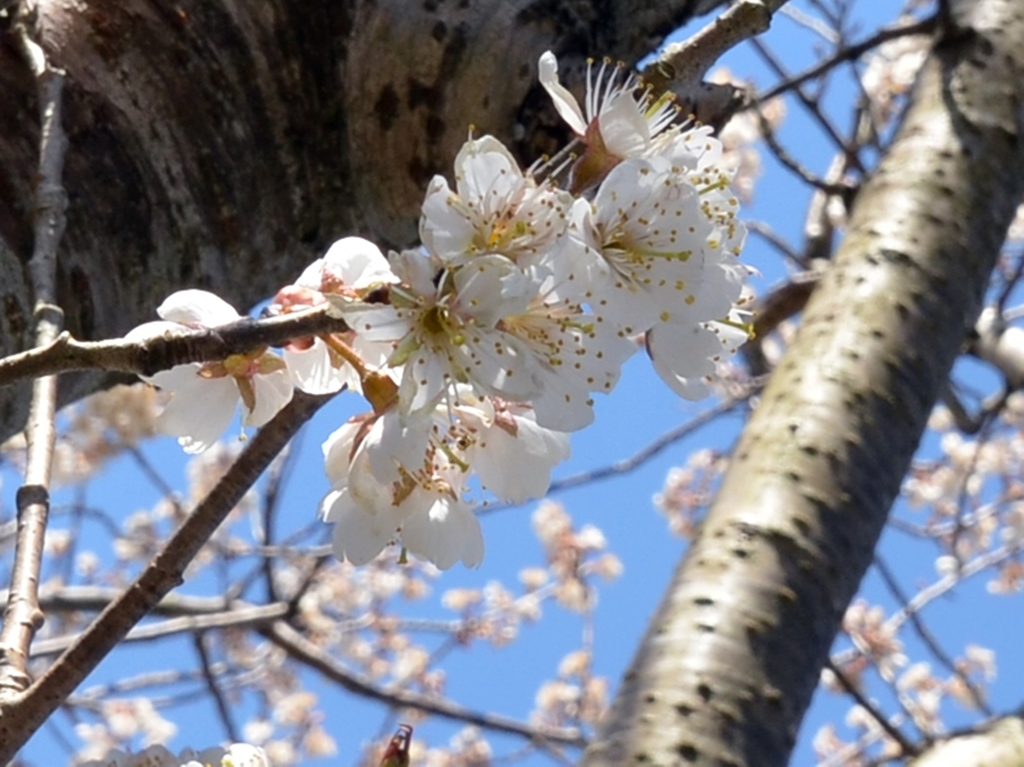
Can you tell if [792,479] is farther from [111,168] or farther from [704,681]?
[111,168]

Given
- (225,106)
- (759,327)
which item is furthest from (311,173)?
(759,327)

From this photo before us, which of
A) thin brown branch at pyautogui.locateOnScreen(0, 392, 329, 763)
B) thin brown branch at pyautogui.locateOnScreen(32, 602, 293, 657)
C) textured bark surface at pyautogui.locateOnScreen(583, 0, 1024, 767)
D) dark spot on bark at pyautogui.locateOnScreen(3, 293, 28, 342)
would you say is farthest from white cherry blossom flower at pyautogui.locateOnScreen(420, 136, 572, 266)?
thin brown branch at pyautogui.locateOnScreen(32, 602, 293, 657)

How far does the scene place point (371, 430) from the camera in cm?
56

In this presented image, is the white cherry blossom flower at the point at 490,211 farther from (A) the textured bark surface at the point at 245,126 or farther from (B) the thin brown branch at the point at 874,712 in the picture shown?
(B) the thin brown branch at the point at 874,712

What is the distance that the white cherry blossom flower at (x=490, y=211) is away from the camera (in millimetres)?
484

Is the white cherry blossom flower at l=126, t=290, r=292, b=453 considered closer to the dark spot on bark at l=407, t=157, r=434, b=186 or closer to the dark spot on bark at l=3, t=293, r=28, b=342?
the dark spot on bark at l=3, t=293, r=28, b=342

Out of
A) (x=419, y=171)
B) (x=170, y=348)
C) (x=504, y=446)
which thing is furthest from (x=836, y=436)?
(x=170, y=348)

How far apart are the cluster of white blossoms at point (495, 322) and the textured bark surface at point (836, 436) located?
442 mm

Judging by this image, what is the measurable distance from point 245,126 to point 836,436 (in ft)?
2.46

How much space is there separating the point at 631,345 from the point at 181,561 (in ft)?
0.85

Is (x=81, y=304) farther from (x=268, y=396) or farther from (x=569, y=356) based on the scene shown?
(x=569, y=356)

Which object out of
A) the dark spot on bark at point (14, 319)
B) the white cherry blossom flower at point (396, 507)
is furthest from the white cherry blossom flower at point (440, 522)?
the dark spot on bark at point (14, 319)

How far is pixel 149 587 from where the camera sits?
0.52m

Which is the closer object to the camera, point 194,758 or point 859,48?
point 194,758
